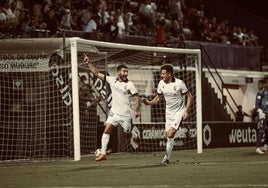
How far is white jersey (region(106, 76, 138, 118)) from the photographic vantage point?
1661 centimetres

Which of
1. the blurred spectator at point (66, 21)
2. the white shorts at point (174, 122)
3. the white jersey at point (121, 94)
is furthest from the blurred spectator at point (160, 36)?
the white shorts at point (174, 122)

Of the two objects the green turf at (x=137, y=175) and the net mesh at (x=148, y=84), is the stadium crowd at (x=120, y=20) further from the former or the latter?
the green turf at (x=137, y=175)

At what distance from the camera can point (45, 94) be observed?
1941 centimetres

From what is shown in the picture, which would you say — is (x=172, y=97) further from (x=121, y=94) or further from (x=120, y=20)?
(x=120, y=20)

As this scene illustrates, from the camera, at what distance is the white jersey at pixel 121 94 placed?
54.5ft

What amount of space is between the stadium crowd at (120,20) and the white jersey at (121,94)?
13.5ft

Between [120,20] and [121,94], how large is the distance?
32.6 ft

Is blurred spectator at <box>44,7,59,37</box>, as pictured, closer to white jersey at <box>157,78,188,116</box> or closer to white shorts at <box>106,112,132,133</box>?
white shorts at <box>106,112,132,133</box>

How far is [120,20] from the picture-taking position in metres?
26.2

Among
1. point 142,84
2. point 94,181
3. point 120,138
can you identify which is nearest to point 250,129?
point 142,84

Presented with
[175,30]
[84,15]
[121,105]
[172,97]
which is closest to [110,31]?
[84,15]

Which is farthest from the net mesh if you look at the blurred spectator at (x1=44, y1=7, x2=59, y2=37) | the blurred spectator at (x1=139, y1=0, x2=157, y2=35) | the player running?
the blurred spectator at (x1=139, y1=0, x2=157, y2=35)

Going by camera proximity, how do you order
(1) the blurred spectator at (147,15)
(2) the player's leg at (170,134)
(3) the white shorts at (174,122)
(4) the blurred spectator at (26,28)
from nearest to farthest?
(2) the player's leg at (170,134), (3) the white shorts at (174,122), (4) the blurred spectator at (26,28), (1) the blurred spectator at (147,15)

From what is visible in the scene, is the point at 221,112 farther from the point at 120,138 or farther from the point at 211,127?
the point at 120,138
